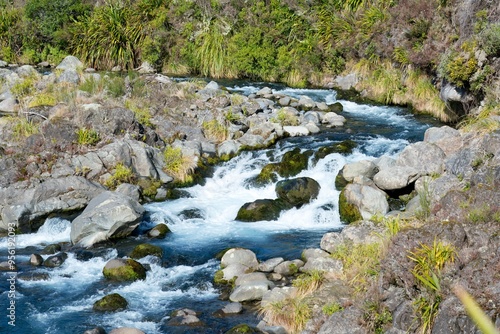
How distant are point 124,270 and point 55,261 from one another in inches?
66.9

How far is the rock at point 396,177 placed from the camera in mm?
14039

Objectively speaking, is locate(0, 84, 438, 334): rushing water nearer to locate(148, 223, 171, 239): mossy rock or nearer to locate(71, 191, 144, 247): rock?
locate(148, 223, 171, 239): mossy rock

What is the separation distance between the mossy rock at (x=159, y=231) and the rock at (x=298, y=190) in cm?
317

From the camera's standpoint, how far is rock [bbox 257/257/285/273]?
11108 mm

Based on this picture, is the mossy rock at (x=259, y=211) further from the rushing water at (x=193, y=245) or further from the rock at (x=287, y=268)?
the rock at (x=287, y=268)

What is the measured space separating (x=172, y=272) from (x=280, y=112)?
32.8ft

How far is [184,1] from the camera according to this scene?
108 ft

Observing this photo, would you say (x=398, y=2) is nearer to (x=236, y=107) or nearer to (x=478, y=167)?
(x=236, y=107)

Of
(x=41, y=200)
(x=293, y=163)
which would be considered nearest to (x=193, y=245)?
(x=41, y=200)

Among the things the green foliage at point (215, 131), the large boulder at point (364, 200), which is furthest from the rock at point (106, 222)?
the green foliage at point (215, 131)

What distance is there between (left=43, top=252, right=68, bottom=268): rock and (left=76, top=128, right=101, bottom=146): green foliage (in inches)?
213

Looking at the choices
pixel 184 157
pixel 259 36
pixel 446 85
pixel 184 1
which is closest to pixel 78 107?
pixel 184 157

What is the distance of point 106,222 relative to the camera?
12906 millimetres

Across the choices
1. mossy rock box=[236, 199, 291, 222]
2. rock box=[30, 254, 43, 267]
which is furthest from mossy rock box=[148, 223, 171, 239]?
rock box=[30, 254, 43, 267]
